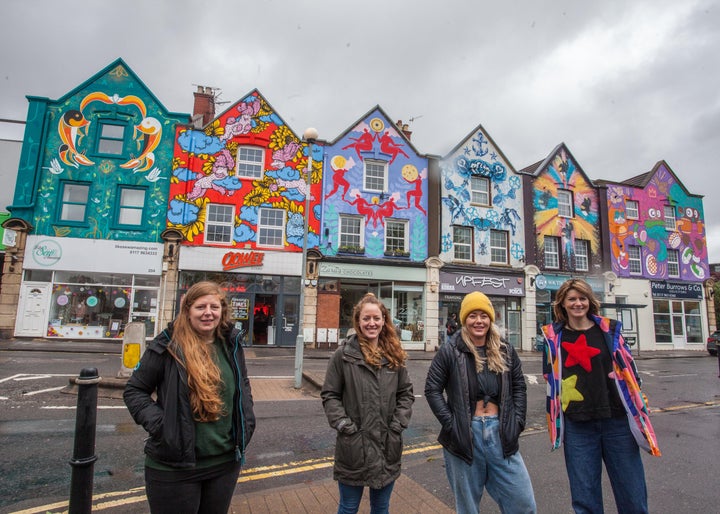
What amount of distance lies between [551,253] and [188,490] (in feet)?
78.3

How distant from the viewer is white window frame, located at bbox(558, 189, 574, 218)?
2380 centimetres

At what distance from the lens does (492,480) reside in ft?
9.54

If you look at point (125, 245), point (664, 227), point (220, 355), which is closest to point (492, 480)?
point (220, 355)

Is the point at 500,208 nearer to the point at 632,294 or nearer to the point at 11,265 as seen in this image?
the point at 632,294

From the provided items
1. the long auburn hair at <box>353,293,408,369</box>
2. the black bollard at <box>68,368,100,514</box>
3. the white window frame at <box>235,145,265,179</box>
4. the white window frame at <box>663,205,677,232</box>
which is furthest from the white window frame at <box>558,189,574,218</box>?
the black bollard at <box>68,368,100,514</box>

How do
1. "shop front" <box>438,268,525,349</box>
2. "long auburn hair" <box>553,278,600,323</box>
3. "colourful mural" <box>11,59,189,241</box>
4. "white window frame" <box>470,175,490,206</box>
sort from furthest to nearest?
1. "white window frame" <box>470,175,490,206</box>
2. "shop front" <box>438,268,525,349</box>
3. "colourful mural" <box>11,59,189,241</box>
4. "long auburn hair" <box>553,278,600,323</box>

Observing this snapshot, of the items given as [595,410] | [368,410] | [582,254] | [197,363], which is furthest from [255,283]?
[582,254]

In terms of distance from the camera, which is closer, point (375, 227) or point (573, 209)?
point (375, 227)

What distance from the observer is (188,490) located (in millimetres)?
2348

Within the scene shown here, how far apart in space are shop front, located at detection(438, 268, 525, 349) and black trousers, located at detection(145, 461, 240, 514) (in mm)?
18643

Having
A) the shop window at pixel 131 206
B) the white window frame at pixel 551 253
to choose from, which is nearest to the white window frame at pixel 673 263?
the white window frame at pixel 551 253

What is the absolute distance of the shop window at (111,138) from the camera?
18.5 metres

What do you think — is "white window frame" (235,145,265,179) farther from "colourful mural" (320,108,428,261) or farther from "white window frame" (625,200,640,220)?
"white window frame" (625,200,640,220)

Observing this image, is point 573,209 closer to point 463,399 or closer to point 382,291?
point 382,291
